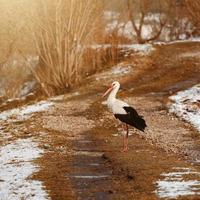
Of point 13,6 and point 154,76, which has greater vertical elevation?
point 13,6

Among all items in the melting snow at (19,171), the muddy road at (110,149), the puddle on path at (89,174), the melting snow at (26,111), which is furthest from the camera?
the melting snow at (26,111)

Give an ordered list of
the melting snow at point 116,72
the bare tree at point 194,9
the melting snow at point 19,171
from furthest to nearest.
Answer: the bare tree at point 194,9
the melting snow at point 116,72
the melting snow at point 19,171

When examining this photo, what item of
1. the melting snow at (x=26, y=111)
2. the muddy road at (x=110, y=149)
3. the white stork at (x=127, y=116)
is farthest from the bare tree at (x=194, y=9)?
the white stork at (x=127, y=116)

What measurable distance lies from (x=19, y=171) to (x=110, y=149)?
308 cm

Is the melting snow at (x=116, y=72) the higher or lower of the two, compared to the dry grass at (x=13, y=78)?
higher

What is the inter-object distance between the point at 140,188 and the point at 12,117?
1139cm

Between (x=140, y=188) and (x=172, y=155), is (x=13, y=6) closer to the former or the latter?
(x=172, y=155)

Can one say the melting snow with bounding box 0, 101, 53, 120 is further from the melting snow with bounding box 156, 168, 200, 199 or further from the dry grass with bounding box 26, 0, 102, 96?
the melting snow with bounding box 156, 168, 200, 199

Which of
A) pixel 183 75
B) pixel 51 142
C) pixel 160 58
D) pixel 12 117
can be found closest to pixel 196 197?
pixel 51 142

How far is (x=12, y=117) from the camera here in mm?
22766

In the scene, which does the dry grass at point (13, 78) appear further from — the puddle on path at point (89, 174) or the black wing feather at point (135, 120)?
the black wing feather at point (135, 120)

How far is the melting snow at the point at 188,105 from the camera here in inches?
837

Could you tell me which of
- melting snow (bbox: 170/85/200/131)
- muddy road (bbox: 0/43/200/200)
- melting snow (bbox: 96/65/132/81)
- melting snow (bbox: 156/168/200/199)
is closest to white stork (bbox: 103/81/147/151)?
muddy road (bbox: 0/43/200/200)

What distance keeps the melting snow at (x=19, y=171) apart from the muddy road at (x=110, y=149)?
0.62 ft
